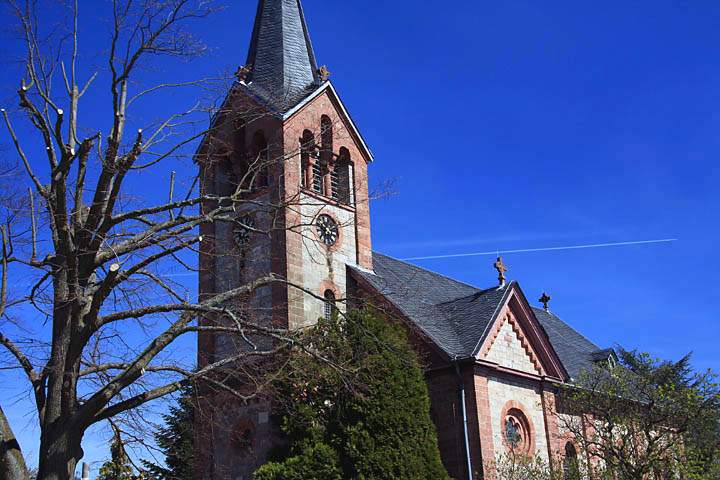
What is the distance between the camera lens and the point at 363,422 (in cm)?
1839

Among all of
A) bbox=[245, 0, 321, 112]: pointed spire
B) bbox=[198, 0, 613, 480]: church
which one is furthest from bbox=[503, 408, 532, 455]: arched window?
bbox=[245, 0, 321, 112]: pointed spire

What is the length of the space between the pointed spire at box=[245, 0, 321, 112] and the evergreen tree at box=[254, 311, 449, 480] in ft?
35.4

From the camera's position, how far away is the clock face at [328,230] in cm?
2547

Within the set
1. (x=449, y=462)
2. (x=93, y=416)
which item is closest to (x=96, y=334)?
(x=93, y=416)

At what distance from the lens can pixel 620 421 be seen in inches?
741

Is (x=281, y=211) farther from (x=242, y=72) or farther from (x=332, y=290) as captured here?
(x=242, y=72)

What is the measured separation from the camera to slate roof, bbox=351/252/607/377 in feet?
75.4

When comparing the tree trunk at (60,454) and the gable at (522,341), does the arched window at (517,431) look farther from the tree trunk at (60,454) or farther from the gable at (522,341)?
the tree trunk at (60,454)

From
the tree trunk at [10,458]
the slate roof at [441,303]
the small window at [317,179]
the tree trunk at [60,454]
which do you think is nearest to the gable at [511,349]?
the slate roof at [441,303]

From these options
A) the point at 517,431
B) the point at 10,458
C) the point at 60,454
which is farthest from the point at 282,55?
the point at 10,458

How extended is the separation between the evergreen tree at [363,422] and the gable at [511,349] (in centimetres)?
433

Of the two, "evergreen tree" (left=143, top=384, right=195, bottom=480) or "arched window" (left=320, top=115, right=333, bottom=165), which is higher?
"arched window" (left=320, top=115, right=333, bottom=165)

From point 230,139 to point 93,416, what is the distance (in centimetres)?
1658

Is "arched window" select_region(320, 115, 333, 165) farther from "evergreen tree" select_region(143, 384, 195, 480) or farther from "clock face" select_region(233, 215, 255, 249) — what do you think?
"evergreen tree" select_region(143, 384, 195, 480)
